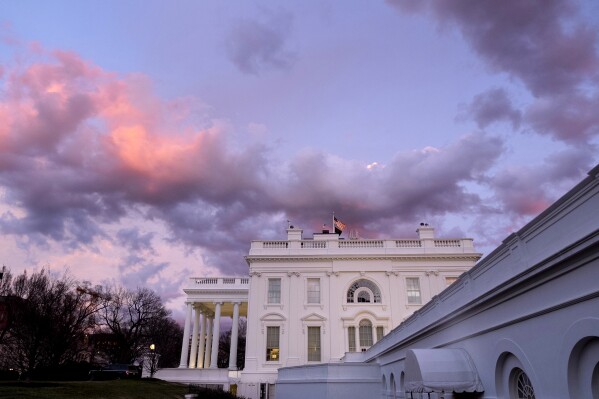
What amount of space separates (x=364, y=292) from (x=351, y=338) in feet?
14.6

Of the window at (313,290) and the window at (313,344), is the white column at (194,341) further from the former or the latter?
the window at (313,290)

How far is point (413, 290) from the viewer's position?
41.2 metres

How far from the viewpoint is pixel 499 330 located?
36.1 ft

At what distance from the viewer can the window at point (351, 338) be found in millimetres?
39750

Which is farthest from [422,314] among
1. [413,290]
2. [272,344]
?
[272,344]

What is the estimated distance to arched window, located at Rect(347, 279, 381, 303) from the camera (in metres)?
41.3

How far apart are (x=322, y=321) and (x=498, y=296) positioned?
3131 cm

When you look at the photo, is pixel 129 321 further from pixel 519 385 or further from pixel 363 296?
pixel 519 385

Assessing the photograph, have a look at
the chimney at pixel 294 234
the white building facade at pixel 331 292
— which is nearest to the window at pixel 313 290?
the white building facade at pixel 331 292

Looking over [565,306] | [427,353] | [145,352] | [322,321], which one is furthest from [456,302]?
[145,352]

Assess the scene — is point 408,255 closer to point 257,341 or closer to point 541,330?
point 257,341

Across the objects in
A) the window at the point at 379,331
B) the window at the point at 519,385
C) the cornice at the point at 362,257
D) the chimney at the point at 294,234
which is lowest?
the window at the point at 519,385

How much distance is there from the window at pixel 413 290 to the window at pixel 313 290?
28.1 feet

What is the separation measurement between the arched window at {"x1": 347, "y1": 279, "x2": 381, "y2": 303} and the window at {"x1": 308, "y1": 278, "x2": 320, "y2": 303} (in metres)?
2.97
